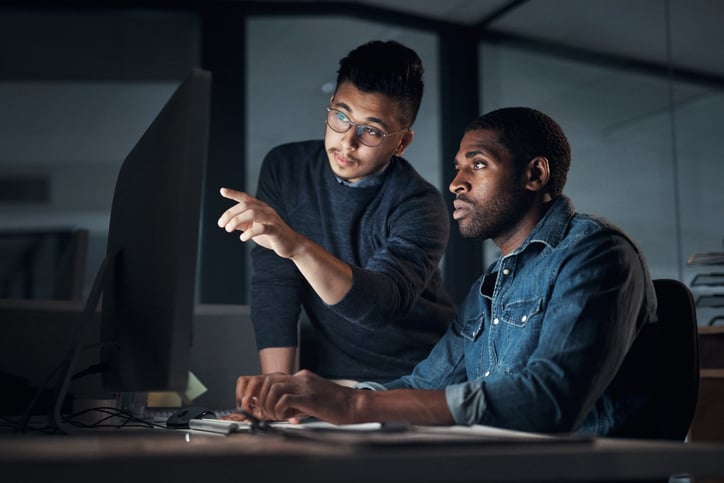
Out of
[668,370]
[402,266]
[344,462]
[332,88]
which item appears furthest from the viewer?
[332,88]

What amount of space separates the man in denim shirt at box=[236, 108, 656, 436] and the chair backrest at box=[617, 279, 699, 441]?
0.05 ft

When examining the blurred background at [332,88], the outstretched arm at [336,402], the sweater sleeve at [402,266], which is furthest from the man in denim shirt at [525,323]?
the blurred background at [332,88]

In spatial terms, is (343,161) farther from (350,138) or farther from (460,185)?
(460,185)

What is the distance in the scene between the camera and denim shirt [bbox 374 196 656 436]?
1.12m

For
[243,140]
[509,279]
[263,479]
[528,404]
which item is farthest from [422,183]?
[243,140]

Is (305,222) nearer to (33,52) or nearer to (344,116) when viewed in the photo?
(344,116)

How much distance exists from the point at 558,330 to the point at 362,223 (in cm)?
78

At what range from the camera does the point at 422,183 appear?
1.89 metres

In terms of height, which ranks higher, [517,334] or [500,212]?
[500,212]

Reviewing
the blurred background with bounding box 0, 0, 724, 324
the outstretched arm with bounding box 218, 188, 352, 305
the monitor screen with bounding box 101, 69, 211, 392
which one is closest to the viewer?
the monitor screen with bounding box 101, 69, 211, 392

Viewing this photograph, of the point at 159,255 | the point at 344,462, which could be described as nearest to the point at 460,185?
the point at 159,255

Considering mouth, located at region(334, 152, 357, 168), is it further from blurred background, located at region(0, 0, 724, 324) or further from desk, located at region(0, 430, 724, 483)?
blurred background, located at region(0, 0, 724, 324)

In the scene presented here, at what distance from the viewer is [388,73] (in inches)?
71.3

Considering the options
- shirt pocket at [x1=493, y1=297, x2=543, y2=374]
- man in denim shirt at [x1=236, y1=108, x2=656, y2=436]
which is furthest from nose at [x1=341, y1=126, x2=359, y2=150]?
shirt pocket at [x1=493, y1=297, x2=543, y2=374]
